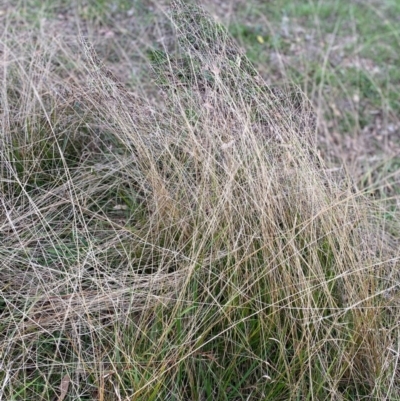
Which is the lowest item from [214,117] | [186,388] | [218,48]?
[186,388]

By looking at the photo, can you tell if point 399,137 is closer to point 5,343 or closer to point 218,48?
point 218,48

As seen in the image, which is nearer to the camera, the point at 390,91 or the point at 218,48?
the point at 218,48

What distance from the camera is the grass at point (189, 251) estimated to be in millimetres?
2166

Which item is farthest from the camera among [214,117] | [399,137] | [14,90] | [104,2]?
[104,2]

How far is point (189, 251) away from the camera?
2.39 metres

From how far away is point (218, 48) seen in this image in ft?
8.88

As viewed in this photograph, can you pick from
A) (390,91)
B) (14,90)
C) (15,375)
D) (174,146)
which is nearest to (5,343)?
(15,375)

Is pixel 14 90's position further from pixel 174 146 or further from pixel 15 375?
pixel 15 375

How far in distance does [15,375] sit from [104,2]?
133 inches

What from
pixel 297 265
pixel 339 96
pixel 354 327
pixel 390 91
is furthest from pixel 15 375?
pixel 390 91

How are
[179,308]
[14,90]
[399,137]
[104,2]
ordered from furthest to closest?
[104,2], [399,137], [14,90], [179,308]

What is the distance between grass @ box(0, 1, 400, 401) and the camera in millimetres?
2166

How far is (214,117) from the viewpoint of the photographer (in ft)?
8.38

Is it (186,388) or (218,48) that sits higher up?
(218,48)
